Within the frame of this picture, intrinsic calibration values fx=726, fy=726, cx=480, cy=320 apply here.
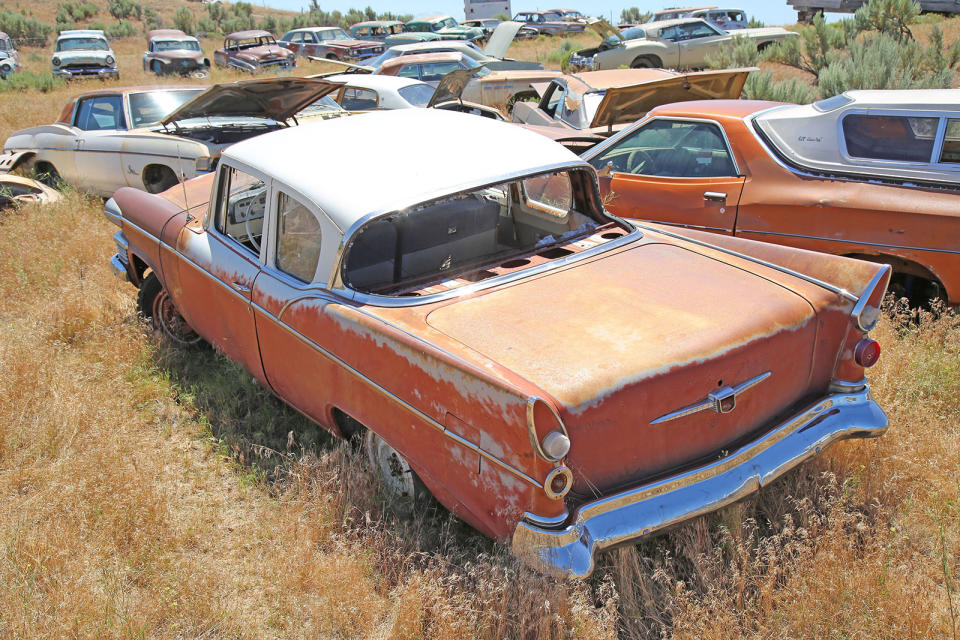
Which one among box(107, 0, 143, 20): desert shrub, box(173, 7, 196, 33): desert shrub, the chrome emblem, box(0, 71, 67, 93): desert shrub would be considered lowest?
box(0, 71, 67, 93): desert shrub

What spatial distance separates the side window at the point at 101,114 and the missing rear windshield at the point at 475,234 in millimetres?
5891

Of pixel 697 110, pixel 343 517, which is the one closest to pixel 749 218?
pixel 697 110

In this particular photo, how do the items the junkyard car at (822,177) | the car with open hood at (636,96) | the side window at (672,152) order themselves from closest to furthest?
the junkyard car at (822,177) → the side window at (672,152) → the car with open hood at (636,96)

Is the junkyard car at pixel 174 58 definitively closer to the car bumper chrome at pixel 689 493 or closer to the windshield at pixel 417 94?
the windshield at pixel 417 94

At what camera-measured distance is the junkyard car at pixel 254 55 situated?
21.8 m

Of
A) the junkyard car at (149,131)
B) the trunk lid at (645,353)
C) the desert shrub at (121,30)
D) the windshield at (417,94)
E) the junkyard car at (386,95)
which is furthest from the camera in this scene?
the desert shrub at (121,30)

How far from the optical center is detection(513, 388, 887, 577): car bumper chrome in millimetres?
2391

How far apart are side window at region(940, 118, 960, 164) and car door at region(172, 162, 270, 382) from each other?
13.1ft

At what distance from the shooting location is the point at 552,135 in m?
6.88

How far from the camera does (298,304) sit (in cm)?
332

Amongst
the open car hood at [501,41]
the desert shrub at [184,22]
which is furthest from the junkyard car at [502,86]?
the desert shrub at [184,22]

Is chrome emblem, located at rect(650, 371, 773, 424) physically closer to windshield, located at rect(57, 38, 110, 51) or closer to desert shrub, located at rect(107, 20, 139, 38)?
windshield, located at rect(57, 38, 110, 51)

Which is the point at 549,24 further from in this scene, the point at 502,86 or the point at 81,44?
the point at 502,86

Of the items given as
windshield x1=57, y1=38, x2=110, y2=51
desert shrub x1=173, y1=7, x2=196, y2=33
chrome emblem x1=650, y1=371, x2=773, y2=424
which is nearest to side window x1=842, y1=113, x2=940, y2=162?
chrome emblem x1=650, y1=371, x2=773, y2=424
